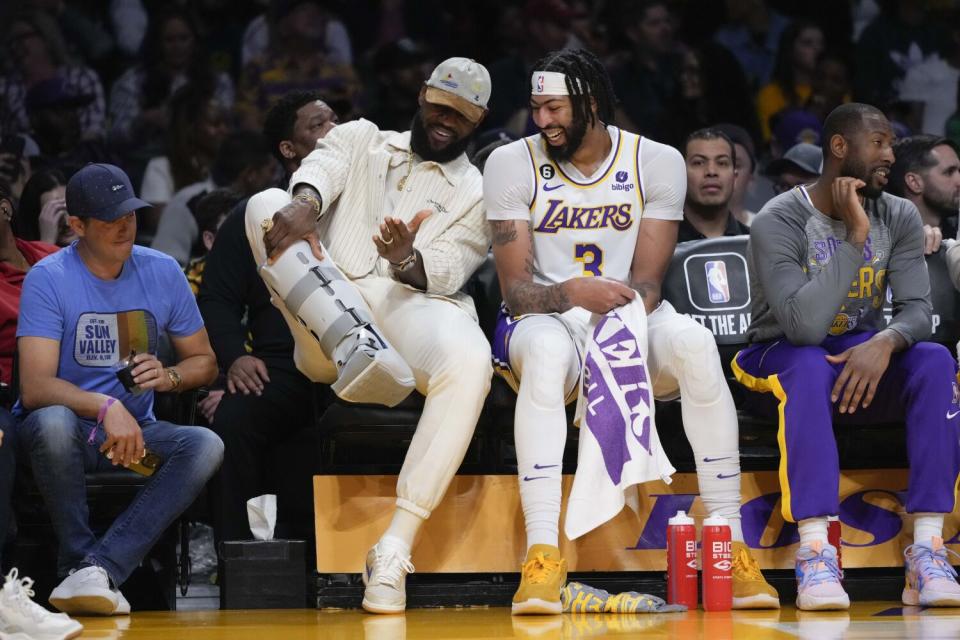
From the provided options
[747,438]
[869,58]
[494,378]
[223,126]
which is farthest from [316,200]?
[869,58]

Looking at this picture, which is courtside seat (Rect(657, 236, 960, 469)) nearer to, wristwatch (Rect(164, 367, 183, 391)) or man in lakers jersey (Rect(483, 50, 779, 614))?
man in lakers jersey (Rect(483, 50, 779, 614))

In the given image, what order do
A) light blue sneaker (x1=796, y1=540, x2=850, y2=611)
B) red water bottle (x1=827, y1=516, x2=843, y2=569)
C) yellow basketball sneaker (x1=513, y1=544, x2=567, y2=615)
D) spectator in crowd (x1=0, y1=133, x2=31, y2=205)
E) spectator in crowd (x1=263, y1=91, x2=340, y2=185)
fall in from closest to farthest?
yellow basketball sneaker (x1=513, y1=544, x2=567, y2=615)
light blue sneaker (x1=796, y1=540, x2=850, y2=611)
red water bottle (x1=827, y1=516, x2=843, y2=569)
spectator in crowd (x1=263, y1=91, x2=340, y2=185)
spectator in crowd (x1=0, y1=133, x2=31, y2=205)

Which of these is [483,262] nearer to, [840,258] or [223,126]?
[840,258]

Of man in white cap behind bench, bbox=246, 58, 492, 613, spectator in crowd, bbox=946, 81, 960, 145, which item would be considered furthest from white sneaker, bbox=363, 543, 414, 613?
spectator in crowd, bbox=946, 81, 960, 145

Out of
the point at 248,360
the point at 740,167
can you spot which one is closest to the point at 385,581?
the point at 248,360

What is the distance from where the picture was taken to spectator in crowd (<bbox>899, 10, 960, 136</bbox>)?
8.77 metres

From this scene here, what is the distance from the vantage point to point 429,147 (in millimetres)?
5492

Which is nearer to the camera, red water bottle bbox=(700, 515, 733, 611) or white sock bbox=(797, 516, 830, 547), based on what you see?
red water bottle bbox=(700, 515, 733, 611)

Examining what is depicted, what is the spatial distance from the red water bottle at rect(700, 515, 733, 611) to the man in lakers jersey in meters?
0.09

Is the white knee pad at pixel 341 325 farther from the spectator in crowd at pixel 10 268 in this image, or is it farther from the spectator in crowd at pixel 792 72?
the spectator in crowd at pixel 792 72

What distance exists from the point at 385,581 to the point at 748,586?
1095 mm

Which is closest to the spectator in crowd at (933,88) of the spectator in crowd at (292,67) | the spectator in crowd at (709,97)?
the spectator in crowd at (709,97)

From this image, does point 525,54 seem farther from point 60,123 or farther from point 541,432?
point 541,432

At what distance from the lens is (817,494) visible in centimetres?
478
